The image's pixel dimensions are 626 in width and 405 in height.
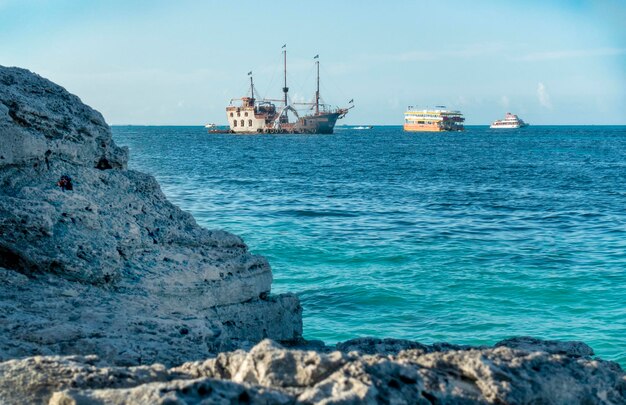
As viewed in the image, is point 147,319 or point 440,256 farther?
point 440,256

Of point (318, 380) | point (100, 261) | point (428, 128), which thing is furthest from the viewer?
point (428, 128)

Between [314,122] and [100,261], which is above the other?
[314,122]

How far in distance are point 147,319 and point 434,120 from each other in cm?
Result: 16116

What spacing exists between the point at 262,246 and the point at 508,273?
559cm

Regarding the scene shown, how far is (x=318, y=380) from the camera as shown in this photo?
10.1ft

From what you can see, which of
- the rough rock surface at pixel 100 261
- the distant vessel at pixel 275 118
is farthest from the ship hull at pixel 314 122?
the rough rock surface at pixel 100 261

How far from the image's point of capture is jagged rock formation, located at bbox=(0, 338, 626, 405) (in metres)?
2.86

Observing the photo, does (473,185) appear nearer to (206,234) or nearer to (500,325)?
(500,325)

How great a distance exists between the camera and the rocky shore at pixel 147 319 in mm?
3105

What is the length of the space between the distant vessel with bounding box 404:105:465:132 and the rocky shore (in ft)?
516

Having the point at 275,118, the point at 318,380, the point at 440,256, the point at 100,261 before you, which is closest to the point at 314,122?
the point at 275,118

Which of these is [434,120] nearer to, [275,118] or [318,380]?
[275,118]

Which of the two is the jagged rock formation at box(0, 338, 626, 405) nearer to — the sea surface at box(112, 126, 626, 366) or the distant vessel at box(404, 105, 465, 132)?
the sea surface at box(112, 126, 626, 366)

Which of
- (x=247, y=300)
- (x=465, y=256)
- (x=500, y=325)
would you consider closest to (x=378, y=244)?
(x=465, y=256)
